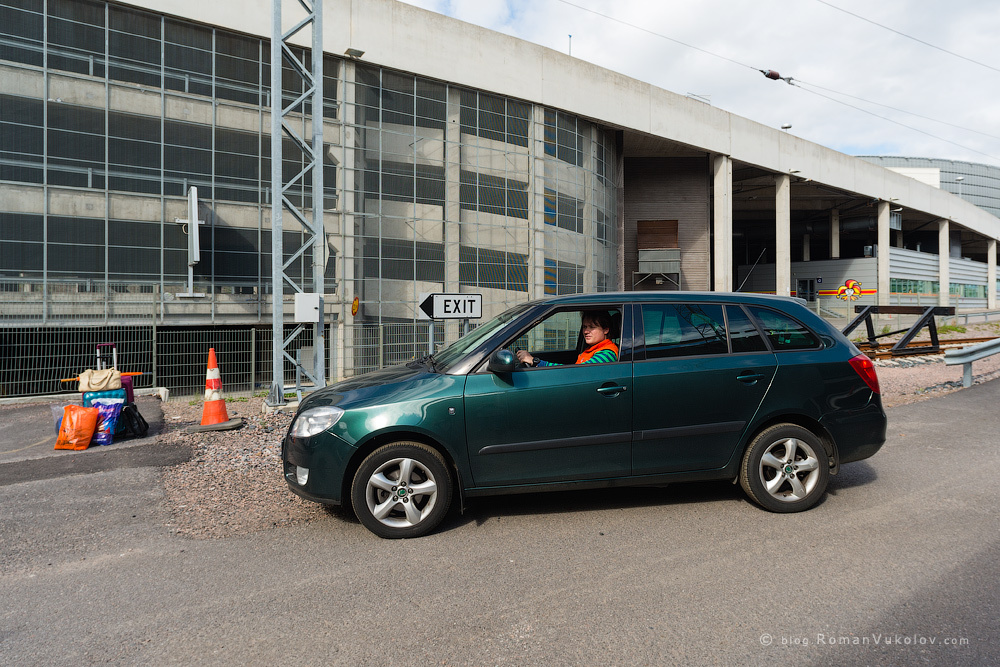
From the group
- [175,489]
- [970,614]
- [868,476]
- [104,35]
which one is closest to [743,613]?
[970,614]

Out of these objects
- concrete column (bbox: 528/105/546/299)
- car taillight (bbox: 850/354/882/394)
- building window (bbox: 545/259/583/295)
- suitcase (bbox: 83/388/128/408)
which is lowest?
suitcase (bbox: 83/388/128/408)

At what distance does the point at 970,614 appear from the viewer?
2.93 meters

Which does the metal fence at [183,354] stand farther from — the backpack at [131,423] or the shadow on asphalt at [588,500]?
the shadow on asphalt at [588,500]

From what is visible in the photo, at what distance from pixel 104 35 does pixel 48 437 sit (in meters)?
13.2

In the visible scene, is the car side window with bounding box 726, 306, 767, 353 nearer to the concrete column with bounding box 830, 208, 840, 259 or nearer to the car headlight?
the car headlight

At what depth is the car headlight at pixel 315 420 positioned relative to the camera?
159 inches

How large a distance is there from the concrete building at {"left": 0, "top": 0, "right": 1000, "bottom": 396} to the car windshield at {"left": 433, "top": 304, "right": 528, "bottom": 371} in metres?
11.5

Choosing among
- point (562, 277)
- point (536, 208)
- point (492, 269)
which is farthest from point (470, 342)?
point (562, 277)

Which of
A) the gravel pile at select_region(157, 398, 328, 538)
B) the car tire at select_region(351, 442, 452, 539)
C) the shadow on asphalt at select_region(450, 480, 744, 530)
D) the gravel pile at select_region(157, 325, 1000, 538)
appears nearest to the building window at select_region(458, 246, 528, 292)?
the gravel pile at select_region(157, 325, 1000, 538)

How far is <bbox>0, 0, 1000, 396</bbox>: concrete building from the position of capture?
1586 centimetres

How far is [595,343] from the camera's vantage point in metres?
4.65

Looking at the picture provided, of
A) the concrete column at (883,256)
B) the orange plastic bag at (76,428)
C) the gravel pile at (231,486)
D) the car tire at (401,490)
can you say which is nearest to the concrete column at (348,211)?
the gravel pile at (231,486)

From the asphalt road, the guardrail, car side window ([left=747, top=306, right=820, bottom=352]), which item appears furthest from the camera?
the guardrail

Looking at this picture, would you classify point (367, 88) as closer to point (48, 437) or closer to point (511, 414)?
point (48, 437)
